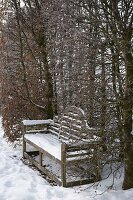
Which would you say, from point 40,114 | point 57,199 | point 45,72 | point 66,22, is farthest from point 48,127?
point 57,199

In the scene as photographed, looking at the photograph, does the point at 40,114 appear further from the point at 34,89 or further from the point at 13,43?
the point at 13,43

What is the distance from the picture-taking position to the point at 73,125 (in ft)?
28.2

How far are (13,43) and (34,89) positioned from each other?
2048 millimetres

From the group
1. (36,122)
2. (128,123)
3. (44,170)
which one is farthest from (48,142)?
(128,123)

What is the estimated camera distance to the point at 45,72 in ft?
35.5

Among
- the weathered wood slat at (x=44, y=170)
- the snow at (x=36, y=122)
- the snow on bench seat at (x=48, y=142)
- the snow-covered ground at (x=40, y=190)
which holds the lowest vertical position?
the snow-covered ground at (x=40, y=190)

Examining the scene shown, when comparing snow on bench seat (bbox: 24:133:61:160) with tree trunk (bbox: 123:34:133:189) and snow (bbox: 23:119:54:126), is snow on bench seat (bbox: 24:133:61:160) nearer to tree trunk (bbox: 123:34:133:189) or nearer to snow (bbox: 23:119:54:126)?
snow (bbox: 23:119:54:126)

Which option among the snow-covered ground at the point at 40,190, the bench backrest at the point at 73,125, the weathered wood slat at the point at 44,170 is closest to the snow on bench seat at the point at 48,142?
the bench backrest at the point at 73,125

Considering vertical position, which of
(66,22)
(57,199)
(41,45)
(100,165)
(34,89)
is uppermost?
(66,22)

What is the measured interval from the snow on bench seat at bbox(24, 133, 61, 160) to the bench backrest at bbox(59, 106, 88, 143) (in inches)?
A: 10.6

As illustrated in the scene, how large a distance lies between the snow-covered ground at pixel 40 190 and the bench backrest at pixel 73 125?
1056mm

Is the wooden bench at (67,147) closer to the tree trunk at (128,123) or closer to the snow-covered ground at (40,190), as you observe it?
the snow-covered ground at (40,190)

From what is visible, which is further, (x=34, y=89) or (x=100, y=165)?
(x=34, y=89)

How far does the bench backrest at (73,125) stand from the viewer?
8.00 m
